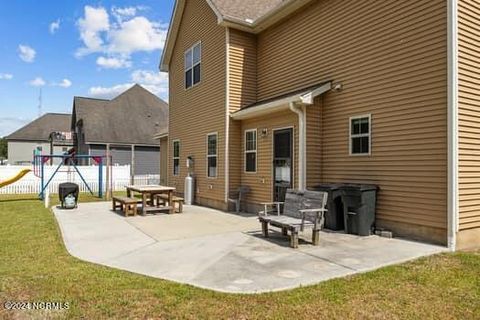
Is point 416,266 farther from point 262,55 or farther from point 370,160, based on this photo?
point 262,55

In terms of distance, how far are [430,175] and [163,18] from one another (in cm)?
1589

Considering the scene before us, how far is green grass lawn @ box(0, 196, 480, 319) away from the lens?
3945 millimetres

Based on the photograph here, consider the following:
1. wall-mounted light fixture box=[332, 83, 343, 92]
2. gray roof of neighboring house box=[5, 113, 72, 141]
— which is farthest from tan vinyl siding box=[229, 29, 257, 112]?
gray roof of neighboring house box=[5, 113, 72, 141]

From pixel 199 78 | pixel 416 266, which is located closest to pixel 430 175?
pixel 416 266

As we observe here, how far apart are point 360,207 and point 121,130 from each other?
999 inches

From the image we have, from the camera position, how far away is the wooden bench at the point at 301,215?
6.91 m

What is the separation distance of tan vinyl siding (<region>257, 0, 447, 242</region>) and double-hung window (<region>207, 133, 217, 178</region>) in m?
4.24

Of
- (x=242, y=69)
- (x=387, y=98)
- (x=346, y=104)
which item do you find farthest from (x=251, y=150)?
(x=387, y=98)

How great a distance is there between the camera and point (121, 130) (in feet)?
98.1

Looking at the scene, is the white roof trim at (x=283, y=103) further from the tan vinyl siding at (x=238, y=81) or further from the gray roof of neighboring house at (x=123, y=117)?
the gray roof of neighboring house at (x=123, y=117)

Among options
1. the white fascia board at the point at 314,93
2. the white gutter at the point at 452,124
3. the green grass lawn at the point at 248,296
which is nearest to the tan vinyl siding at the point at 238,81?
the white fascia board at the point at 314,93

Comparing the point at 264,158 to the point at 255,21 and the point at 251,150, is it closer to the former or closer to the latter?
the point at 251,150

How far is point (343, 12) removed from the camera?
31.0ft

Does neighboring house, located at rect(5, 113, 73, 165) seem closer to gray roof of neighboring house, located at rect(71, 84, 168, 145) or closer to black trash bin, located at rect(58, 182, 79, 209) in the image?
gray roof of neighboring house, located at rect(71, 84, 168, 145)
